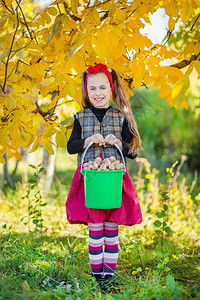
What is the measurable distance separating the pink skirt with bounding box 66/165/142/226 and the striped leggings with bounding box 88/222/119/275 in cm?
7

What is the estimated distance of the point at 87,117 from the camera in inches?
83.2

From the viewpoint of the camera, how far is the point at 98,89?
Result: 2.09m

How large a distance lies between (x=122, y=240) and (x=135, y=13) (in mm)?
1729

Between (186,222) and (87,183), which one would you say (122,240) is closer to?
(186,222)

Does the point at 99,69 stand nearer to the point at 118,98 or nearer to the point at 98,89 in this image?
the point at 98,89

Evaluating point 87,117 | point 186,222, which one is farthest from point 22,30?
point 186,222

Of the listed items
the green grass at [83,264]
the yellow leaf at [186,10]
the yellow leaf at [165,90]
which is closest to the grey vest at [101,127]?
the yellow leaf at [165,90]

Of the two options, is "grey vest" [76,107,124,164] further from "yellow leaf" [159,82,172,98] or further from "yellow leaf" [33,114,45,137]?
"yellow leaf" [33,114,45,137]

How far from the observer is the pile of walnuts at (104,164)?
187cm

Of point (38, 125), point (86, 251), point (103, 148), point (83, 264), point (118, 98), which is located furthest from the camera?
point (86, 251)

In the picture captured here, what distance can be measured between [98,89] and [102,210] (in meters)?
0.70

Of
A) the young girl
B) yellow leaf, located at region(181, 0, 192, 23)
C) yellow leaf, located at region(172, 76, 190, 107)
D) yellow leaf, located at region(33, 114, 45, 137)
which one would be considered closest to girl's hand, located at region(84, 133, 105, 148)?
the young girl

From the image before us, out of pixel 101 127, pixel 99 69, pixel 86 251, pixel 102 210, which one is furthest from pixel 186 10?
pixel 86 251

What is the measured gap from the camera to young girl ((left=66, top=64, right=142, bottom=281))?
6.77ft
